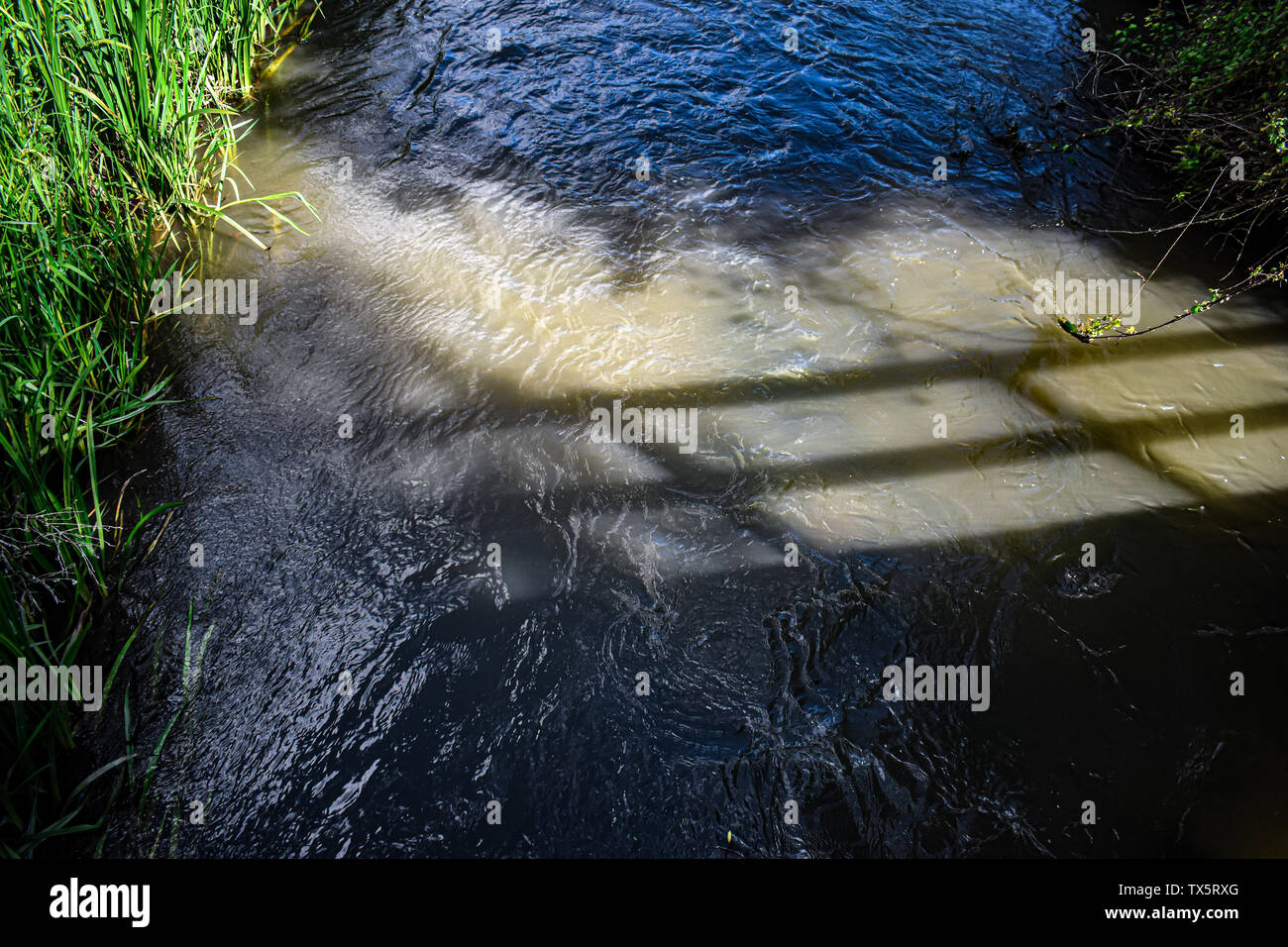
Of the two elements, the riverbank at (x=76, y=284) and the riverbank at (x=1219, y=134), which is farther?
the riverbank at (x=1219, y=134)

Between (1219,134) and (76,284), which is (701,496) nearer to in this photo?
(76,284)

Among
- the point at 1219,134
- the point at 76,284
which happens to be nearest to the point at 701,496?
the point at 76,284

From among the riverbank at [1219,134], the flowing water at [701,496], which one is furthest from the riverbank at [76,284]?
the riverbank at [1219,134]

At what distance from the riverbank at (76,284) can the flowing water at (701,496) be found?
219mm

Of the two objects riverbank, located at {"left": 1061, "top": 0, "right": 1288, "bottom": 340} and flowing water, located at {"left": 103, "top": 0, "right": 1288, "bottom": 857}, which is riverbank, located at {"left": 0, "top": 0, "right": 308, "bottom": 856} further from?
riverbank, located at {"left": 1061, "top": 0, "right": 1288, "bottom": 340}

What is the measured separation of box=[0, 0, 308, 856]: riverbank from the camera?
2.26 metres

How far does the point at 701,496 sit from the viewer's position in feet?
9.95

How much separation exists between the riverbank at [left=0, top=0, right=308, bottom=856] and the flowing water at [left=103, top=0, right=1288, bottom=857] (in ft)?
0.72

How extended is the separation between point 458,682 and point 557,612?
417mm

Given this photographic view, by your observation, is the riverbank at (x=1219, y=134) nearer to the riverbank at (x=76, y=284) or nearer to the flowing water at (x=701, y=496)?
the flowing water at (x=701, y=496)

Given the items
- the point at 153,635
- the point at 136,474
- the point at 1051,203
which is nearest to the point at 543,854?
the point at 153,635

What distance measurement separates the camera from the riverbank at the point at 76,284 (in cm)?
226

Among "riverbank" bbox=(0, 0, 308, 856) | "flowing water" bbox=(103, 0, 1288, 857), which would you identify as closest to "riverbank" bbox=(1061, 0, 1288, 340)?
"flowing water" bbox=(103, 0, 1288, 857)
